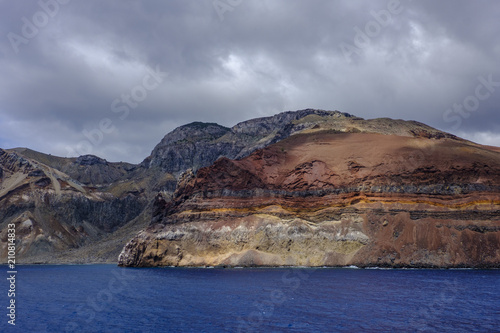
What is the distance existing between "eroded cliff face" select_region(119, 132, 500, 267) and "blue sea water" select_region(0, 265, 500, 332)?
18.3m

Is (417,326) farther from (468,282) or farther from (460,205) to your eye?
(460,205)

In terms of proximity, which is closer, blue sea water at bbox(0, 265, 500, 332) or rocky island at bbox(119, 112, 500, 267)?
blue sea water at bbox(0, 265, 500, 332)

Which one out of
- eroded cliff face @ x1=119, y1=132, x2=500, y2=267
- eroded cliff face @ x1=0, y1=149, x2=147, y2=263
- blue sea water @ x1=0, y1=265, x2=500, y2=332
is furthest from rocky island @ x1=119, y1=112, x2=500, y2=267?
eroded cliff face @ x1=0, y1=149, x2=147, y2=263

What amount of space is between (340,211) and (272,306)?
5007 cm

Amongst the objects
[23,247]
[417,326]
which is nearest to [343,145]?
[417,326]

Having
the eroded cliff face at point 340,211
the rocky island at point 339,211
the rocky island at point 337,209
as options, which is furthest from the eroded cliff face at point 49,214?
the eroded cliff face at point 340,211

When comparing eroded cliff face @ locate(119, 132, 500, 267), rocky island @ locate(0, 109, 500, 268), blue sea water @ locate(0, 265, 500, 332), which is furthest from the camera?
rocky island @ locate(0, 109, 500, 268)

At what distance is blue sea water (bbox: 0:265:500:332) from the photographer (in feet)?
92.4

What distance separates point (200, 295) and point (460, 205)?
57224 mm

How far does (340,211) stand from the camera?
269 feet

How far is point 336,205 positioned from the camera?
84875 millimetres

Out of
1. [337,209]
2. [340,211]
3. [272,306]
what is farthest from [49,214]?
[272,306]

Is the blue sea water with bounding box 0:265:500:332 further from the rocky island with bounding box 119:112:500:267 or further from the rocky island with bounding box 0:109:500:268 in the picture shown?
the rocky island with bounding box 0:109:500:268

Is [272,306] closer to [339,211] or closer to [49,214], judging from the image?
[339,211]
